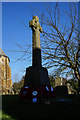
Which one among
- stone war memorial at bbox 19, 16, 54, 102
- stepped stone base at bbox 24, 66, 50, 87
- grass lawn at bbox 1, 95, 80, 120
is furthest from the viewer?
stepped stone base at bbox 24, 66, 50, 87

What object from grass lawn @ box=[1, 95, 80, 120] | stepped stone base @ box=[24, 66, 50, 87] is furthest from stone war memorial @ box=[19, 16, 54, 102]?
grass lawn @ box=[1, 95, 80, 120]

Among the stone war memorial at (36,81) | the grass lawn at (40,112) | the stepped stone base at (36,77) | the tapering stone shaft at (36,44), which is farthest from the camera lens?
the tapering stone shaft at (36,44)

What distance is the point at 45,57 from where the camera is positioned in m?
8.80

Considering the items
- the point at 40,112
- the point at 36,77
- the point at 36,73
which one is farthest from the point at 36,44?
the point at 40,112

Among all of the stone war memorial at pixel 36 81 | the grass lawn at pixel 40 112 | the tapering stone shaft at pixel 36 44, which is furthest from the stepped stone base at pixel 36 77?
the grass lawn at pixel 40 112

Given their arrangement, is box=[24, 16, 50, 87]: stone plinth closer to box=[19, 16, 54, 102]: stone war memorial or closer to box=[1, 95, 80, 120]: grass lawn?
box=[19, 16, 54, 102]: stone war memorial

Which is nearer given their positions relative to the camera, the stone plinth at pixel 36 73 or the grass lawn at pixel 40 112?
the grass lawn at pixel 40 112

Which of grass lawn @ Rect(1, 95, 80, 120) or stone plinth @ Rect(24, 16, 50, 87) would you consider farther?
stone plinth @ Rect(24, 16, 50, 87)

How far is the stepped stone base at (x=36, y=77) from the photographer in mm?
6562

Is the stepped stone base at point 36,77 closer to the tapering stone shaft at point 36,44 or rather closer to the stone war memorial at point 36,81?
the stone war memorial at point 36,81

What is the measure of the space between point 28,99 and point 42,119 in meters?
3.15

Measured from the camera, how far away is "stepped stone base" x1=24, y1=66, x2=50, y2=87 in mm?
6562

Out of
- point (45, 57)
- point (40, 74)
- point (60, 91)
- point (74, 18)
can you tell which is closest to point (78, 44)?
point (74, 18)

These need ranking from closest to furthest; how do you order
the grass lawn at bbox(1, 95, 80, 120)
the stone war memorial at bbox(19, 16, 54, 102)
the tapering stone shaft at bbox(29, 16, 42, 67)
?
the grass lawn at bbox(1, 95, 80, 120) < the stone war memorial at bbox(19, 16, 54, 102) < the tapering stone shaft at bbox(29, 16, 42, 67)
